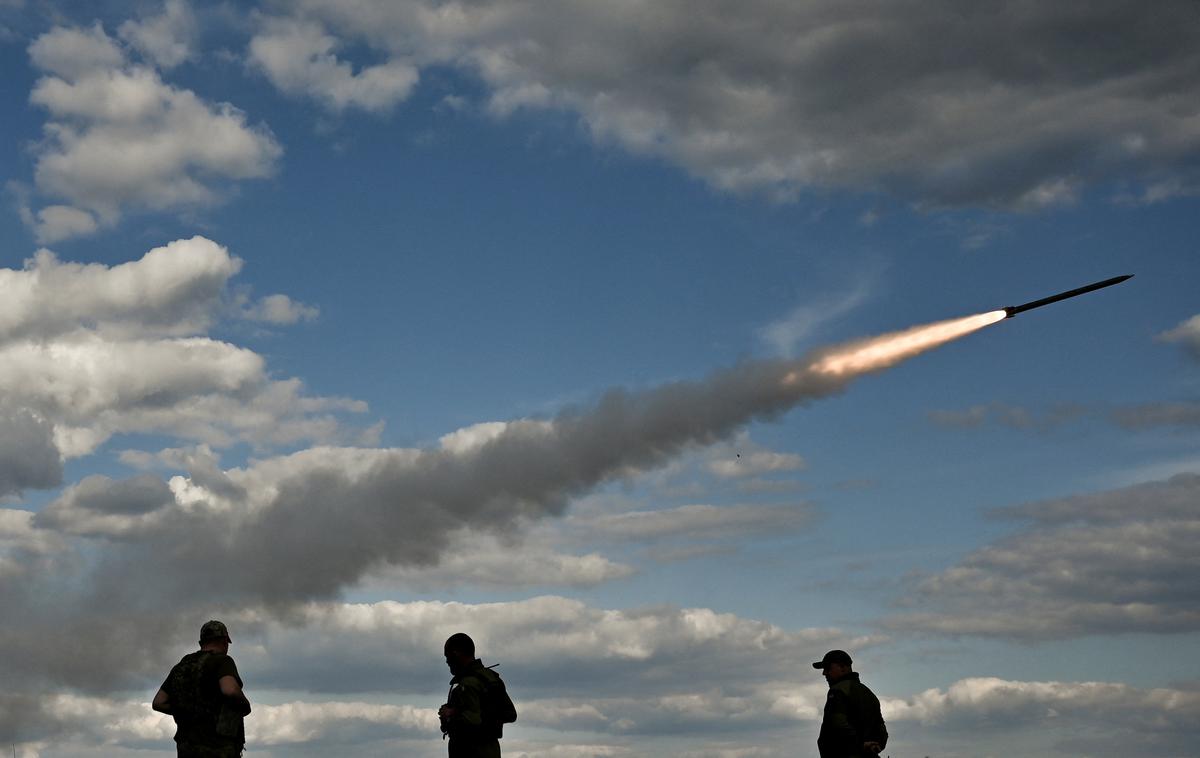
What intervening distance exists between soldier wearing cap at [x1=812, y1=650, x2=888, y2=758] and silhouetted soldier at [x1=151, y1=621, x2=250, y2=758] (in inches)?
335

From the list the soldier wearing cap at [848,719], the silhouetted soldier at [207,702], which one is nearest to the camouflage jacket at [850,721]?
the soldier wearing cap at [848,719]

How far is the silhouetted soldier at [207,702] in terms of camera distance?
741 inches

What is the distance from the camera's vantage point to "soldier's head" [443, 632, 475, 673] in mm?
19656

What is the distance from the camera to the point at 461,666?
776 inches

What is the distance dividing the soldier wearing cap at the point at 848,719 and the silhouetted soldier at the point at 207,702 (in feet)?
28.0

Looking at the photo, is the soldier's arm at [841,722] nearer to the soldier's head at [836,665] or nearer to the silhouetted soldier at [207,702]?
the soldier's head at [836,665]

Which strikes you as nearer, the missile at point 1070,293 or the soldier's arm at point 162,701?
the soldier's arm at point 162,701

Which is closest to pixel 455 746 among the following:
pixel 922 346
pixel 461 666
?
pixel 461 666

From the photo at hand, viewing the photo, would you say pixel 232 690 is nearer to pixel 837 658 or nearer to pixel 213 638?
pixel 213 638

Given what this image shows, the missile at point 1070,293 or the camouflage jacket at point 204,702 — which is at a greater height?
the missile at point 1070,293

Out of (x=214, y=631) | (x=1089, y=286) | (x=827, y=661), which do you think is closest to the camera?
(x=214, y=631)

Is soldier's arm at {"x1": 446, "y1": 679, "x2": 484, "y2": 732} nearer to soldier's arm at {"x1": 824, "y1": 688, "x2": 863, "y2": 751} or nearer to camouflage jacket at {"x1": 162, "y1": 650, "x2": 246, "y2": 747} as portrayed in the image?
camouflage jacket at {"x1": 162, "y1": 650, "x2": 246, "y2": 747}

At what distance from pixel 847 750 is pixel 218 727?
9.16 metres

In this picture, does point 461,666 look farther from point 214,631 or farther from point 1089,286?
point 1089,286
